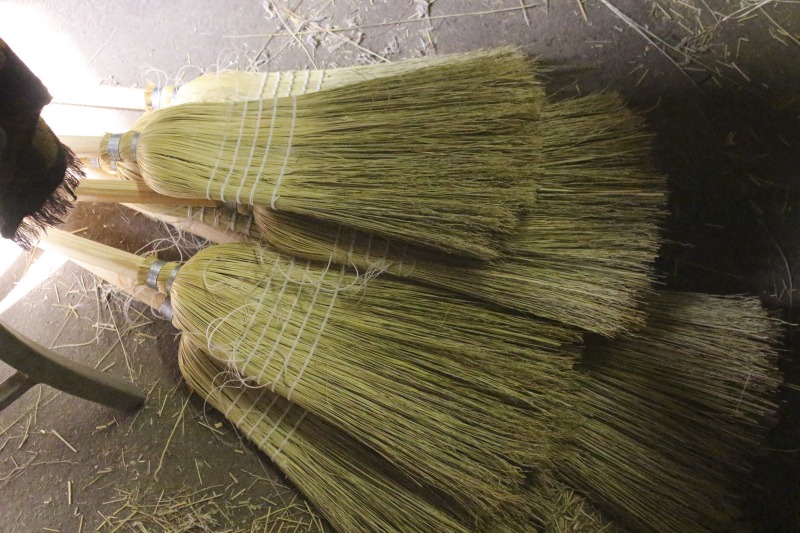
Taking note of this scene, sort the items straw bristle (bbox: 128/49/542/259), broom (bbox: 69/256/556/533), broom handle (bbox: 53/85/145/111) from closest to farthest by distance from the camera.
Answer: straw bristle (bbox: 128/49/542/259), broom (bbox: 69/256/556/533), broom handle (bbox: 53/85/145/111)

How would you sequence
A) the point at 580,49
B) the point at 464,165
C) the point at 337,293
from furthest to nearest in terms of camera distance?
the point at 580,49 → the point at 337,293 → the point at 464,165

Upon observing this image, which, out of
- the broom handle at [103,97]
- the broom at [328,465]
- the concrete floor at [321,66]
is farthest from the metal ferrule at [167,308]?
the broom handle at [103,97]

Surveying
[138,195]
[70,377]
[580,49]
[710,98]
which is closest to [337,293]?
[138,195]

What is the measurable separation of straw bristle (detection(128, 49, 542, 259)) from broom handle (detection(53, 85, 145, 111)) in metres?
0.45


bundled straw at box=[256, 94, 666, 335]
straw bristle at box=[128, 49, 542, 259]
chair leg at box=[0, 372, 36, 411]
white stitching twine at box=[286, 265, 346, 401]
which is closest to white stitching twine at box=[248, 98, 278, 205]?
straw bristle at box=[128, 49, 542, 259]

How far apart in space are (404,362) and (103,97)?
1.15m

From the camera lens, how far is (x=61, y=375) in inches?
48.8

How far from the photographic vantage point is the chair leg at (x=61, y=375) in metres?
1.13

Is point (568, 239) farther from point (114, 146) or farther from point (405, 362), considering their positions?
point (114, 146)

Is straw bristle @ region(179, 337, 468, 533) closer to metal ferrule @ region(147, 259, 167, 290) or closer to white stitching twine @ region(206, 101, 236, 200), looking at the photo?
metal ferrule @ region(147, 259, 167, 290)

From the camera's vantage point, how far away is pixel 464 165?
1.09 m

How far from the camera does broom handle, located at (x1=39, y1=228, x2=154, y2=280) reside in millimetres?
1307

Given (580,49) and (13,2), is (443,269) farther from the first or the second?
(13,2)

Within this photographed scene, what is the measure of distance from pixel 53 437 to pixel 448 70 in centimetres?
123
